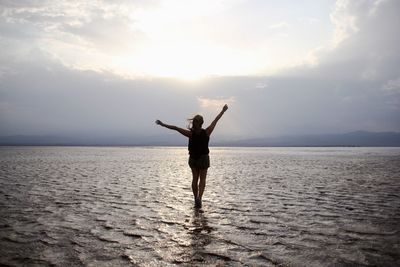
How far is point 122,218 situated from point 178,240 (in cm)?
274

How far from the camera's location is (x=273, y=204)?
38.2ft

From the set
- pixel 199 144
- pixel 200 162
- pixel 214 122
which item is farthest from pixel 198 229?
pixel 214 122

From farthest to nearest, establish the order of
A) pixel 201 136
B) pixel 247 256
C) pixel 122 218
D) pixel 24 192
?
pixel 24 192 → pixel 201 136 → pixel 122 218 → pixel 247 256

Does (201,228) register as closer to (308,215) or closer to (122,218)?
(122,218)

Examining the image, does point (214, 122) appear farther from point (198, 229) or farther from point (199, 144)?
point (198, 229)

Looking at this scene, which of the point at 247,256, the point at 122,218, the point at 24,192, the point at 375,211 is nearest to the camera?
Answer: the point at 247,256

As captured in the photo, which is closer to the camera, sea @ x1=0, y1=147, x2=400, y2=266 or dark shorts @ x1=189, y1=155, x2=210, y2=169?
sea @ x1=0, y1=147, x2=400, y2=266

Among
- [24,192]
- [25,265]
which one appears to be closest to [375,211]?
[25,265]

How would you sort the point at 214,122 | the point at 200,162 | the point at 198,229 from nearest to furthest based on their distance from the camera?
1. the point at 198,229
2. the point at 200,162
3. the point at 214,122

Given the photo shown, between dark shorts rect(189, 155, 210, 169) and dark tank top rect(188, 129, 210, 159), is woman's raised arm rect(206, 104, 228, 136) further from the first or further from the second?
dark shorts rect(189, 155, 210, 169)

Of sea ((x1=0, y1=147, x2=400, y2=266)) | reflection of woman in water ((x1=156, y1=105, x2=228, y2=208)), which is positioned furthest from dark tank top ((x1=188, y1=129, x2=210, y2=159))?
sea ((x1=0, y1=147, x2=400, y2=266))

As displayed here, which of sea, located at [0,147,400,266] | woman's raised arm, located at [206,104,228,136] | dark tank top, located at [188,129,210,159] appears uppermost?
woman's raised arm, located at [206,104,228,136]

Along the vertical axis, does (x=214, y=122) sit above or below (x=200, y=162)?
above

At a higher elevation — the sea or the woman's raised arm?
the woman's raised arm
